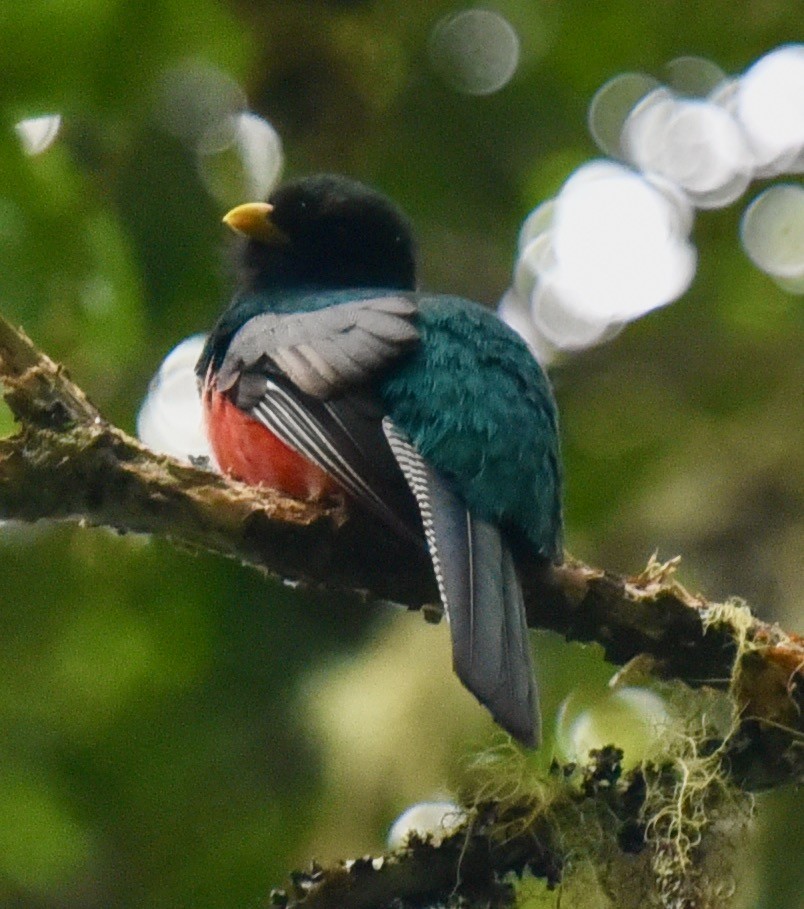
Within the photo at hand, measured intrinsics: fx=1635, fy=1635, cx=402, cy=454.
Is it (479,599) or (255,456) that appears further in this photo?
(255,456)

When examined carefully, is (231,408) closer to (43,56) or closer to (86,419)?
(86,419)

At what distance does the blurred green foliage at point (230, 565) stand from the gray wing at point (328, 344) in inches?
31.8

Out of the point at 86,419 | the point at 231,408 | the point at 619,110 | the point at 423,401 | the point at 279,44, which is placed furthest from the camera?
the point at 619,110

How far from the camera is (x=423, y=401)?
3.54 m

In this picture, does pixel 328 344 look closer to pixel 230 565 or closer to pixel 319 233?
pixel 319 233

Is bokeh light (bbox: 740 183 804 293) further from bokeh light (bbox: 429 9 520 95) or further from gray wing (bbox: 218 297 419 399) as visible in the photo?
gray wing (bbox: 218 297 419 399)

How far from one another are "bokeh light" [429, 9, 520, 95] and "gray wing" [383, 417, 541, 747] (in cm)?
390

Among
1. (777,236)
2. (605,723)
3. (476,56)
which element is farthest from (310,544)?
(777,236)

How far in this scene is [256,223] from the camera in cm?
463

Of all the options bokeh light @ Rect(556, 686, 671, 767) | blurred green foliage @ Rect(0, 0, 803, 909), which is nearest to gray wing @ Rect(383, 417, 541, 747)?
bokeh light @ Rect(556, 686, 671, 767)

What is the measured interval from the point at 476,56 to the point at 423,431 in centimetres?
397

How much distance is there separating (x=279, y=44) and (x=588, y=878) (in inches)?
160

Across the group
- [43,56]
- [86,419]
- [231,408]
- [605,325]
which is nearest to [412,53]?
[605,325]

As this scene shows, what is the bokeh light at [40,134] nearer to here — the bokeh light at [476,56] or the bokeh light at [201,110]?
the bokeh light at [201,110]
